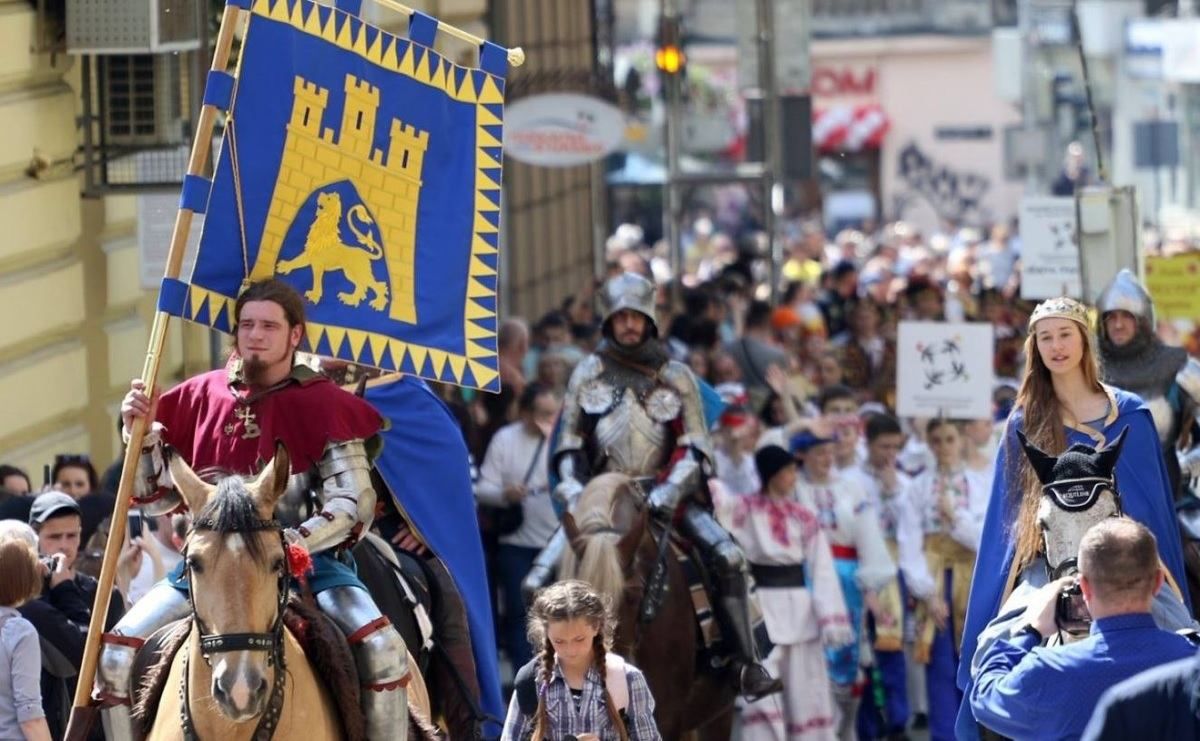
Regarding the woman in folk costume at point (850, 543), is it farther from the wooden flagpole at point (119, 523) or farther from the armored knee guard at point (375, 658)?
the wooden flagpole at point (119, 523)

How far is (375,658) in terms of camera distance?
852cm

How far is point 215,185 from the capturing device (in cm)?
902

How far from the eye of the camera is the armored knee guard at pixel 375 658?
8.51 metres

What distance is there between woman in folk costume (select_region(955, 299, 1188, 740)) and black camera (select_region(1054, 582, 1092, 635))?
5.31ft

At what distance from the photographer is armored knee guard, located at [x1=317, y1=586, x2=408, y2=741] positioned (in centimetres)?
851

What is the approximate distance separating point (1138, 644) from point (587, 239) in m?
23.0

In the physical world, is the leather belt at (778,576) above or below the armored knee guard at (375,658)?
below

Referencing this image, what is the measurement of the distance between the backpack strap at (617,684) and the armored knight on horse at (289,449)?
2.14 feet

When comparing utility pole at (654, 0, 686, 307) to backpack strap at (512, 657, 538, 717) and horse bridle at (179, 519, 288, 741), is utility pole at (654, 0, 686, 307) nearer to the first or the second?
backpack strap at (512, 657, 538, 717)

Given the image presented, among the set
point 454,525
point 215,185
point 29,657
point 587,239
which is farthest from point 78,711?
point 587,239

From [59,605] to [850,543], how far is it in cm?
565

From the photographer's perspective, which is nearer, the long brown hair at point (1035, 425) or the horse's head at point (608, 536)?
the long brown hair at point (1035, 425)

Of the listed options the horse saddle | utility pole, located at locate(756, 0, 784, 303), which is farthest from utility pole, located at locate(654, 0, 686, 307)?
the horse saddle

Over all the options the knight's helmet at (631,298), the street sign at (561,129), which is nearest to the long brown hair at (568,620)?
the knight's helmet at (631,298)
